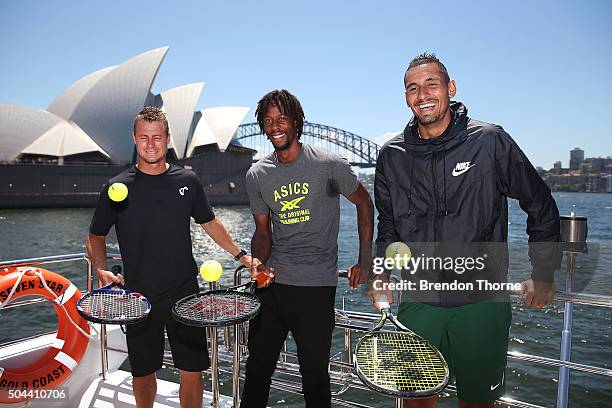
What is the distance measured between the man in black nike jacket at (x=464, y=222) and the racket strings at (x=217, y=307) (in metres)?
0.67

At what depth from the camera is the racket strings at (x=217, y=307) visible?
1.89 metres

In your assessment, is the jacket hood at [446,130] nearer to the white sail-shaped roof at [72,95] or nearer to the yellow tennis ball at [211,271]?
the yellow tennis ball at [211,271]

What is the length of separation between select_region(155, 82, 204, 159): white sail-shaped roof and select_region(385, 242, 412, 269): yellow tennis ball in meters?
50.8

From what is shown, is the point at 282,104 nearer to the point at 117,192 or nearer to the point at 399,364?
the point at 117,192

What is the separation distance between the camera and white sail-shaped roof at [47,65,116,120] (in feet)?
162

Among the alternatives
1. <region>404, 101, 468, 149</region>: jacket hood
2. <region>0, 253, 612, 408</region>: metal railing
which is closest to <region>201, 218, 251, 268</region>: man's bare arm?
<region>0, 253, 612, 408</region>: metal railing

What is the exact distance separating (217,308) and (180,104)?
51552 mm

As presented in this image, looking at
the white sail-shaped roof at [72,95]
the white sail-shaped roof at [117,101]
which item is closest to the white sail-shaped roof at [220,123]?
the white sail-shaped roof at [117,101]

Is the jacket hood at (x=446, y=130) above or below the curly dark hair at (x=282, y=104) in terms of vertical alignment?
below

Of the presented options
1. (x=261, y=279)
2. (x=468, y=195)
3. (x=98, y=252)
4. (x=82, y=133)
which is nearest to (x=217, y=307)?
(x=261, y=279)

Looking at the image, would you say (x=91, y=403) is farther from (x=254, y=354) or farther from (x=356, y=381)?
(x=356, y=381)

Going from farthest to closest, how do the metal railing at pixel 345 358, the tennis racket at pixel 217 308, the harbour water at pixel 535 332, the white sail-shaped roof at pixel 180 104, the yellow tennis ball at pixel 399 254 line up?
the white sail-shaped roof at pixel 180 104 → the harbour water at pixel 535 332 → the metal railing at pixel 345 358 → the yellow tennis ball at pixel 399 254 → the tennis racket at pixel 217 308

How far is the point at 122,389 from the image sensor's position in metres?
3.71

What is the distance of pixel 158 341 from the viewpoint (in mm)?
2775
